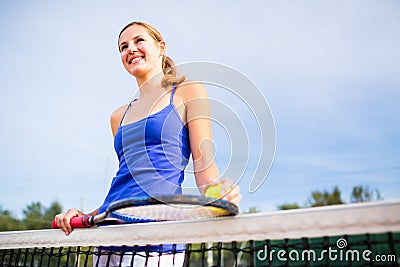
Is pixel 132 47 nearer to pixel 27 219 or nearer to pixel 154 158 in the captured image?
pixel 154 158

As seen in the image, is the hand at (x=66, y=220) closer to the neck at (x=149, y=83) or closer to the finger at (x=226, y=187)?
the neck at (x=149, y=83)

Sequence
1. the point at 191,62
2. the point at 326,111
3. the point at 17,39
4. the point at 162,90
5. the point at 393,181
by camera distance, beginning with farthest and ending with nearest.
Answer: the point at 326,111 < the point at 393,181 < the point at 17,39 < the point at 191,62 < the point at 162,90

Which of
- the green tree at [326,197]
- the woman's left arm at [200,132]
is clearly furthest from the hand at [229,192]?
the green tree at [326,197]

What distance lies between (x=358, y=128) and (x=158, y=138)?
71.7 feet

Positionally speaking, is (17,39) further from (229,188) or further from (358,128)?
(358,128)

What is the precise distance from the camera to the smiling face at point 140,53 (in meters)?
1.47

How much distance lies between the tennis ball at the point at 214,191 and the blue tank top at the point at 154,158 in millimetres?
187

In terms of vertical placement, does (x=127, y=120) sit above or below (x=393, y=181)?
below

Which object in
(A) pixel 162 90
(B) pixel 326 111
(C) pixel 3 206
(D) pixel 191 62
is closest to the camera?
(A) pixel 162 90

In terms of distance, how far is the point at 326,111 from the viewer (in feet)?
A: 66.8

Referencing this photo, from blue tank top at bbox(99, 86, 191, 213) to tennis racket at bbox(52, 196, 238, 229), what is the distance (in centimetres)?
5

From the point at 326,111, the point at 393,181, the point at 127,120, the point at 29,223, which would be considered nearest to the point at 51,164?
the point at 29,223

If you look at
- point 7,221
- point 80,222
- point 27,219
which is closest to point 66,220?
point 80,222

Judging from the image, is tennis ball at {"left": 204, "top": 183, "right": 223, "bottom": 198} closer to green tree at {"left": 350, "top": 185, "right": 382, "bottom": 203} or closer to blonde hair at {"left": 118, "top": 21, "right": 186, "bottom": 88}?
blonde hair at {"left": 118, "top": 21, "right": 186, "bottom": 88}
